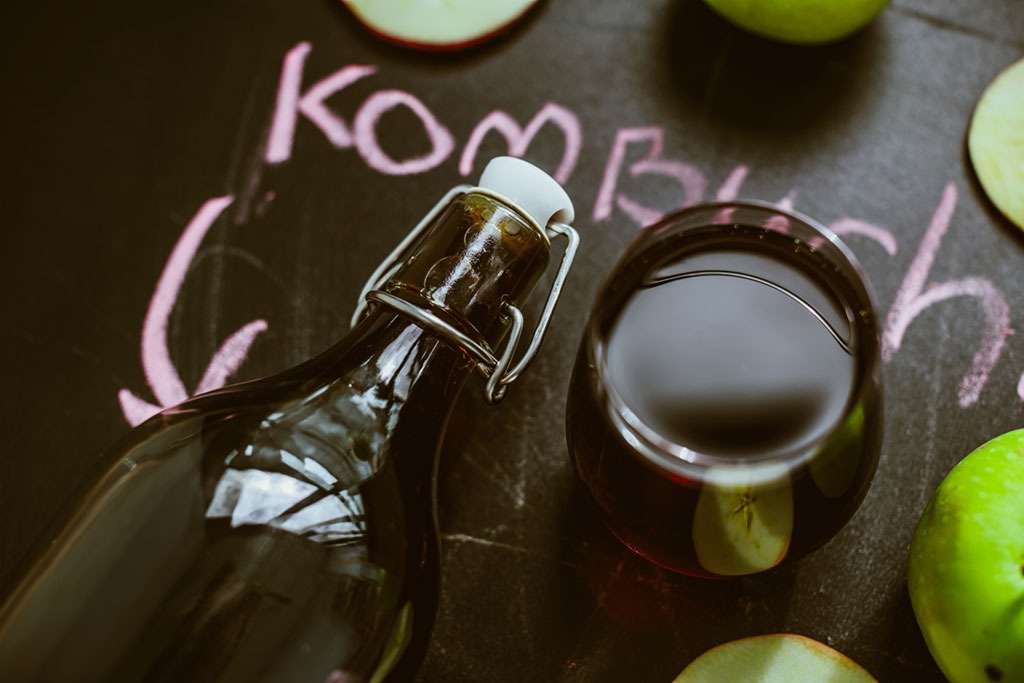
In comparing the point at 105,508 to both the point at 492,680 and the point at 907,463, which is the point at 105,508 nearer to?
the point at 492,680

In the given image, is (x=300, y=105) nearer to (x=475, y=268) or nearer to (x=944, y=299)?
(x=475, y=268)

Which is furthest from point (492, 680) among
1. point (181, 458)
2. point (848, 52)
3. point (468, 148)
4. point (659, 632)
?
point (848, 52)

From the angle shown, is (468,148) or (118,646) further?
(468,148)

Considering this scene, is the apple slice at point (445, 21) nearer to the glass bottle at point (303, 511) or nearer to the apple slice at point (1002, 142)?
the glass bottle at point (303, 511)

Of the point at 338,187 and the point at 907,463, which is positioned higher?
the point at 338,187

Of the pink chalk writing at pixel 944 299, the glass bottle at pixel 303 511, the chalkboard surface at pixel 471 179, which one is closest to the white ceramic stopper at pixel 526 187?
the glass bottle at pixel 303 511
